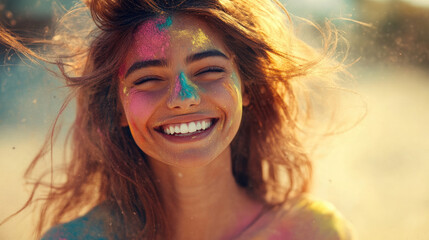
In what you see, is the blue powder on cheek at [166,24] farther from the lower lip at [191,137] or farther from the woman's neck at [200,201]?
the woman's neck at [200,201]

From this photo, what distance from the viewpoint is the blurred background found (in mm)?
2244

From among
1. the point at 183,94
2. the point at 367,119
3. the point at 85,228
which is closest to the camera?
the point at 183,94

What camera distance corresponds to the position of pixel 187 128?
61.0 inches

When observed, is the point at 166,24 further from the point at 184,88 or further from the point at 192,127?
the point at 192,127

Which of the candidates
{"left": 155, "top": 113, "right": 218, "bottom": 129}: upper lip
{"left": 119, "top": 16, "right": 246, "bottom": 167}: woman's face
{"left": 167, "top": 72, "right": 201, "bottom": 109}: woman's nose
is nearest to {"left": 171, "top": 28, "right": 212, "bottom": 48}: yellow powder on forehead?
{"left": 119, "top": 16, "right": 246, "bottom": 167}: woman's face

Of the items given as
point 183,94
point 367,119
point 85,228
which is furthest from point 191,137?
point 367,119

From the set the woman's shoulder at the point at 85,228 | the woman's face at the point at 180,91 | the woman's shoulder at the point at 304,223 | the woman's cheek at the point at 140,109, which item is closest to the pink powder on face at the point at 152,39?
the woman's face at the point at 180,91

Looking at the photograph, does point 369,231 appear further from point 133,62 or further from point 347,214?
point 133,62

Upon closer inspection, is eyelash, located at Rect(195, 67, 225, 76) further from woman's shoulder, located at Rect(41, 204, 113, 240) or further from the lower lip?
woman's shoulder, located at Rect(41, 204, 113, 240)

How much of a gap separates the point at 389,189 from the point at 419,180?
204mm

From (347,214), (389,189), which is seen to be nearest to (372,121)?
(389,189)

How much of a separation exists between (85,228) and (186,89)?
0.70m

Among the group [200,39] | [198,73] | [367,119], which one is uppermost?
[200,39]

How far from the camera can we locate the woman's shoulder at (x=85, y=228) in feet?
5.73
